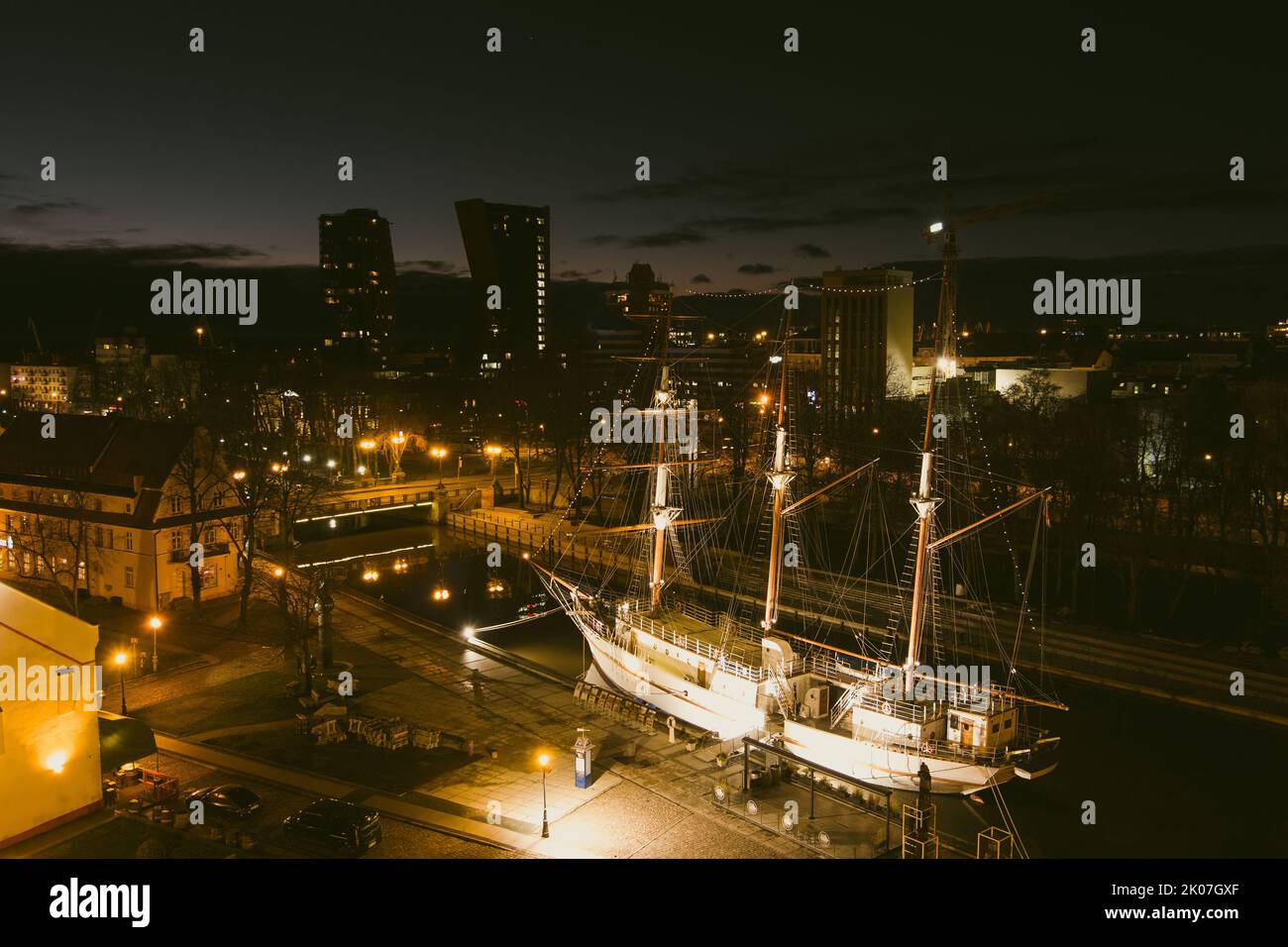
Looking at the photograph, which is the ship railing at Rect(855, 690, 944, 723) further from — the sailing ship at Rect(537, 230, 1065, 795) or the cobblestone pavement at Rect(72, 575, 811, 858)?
the cobblestone pavement at Rect(72, 575, 811, 858)

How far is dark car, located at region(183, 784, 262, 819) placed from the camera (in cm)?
1723

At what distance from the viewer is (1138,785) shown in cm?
2283

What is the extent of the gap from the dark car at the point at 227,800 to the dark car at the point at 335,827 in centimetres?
105

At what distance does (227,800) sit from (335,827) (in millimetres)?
2738

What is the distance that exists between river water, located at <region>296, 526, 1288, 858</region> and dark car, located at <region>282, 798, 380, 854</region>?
12.1 meters

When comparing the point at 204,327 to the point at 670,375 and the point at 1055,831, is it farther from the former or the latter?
the point at 1055,831

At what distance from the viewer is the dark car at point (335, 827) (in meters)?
16.1

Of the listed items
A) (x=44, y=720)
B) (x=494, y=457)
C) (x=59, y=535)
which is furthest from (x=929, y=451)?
(x=494, y=457)

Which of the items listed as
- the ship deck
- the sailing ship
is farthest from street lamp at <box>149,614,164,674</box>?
the ship deck

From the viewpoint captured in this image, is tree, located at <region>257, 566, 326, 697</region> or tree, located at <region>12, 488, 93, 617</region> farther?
tree, located at <region>12, 488, 93, 617</region>
